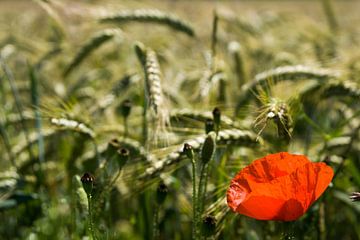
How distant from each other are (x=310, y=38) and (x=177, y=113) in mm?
1602

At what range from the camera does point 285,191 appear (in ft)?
2.70

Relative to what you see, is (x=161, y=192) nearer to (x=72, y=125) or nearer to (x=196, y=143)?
(x=196, y=143)

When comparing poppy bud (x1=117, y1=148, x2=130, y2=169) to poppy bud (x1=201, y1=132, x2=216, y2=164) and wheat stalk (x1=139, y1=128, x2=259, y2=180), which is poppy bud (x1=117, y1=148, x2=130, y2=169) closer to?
wheat stalk (x1=139, y1=128, x2=259, y2=180)

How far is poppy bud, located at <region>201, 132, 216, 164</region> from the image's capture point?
39.3 inches

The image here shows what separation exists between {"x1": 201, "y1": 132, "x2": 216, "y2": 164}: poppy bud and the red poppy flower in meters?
0.14

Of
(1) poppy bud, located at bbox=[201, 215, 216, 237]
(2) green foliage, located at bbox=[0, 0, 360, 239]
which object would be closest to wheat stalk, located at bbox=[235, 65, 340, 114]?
(2) green foliage, located at bbox=[0, 0, 360, 239]

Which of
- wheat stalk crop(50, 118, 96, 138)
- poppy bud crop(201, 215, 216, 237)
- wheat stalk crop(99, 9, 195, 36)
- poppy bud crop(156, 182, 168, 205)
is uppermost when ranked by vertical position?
wheat stalk crop(99, 9, 195, 36)

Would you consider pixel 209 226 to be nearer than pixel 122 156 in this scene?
Yes

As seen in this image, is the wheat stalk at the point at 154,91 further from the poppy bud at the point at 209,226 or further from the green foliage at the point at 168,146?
the poppy bud at the point at 209,226

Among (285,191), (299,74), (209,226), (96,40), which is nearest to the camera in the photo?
(285,191)

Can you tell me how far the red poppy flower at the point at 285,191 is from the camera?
82cm

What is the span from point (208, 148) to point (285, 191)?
0.21 meters

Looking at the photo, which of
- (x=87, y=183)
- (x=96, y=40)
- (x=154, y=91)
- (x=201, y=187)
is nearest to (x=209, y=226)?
(x=201, y=187)

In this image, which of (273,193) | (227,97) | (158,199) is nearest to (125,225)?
(227,97)
